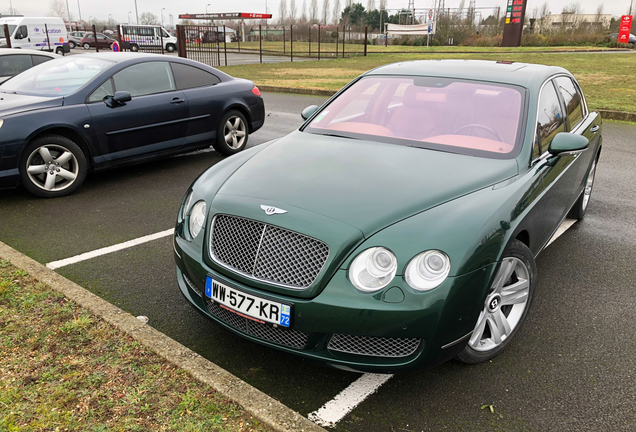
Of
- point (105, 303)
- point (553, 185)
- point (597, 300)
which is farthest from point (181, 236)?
point (597, 300)

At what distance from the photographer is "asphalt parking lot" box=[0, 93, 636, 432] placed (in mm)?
2627

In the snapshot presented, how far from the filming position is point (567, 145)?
3.47 m

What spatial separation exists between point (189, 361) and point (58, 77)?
511 centimetres

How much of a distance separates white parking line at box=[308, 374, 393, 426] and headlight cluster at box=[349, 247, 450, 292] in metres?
0.65

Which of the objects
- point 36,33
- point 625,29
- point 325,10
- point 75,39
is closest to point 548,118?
point 36,33

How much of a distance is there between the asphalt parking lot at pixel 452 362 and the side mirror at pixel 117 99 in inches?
41.7

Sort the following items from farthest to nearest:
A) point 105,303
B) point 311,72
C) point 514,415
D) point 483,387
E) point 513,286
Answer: point 311,72, point 105,303, point 513,286, point 483,387, point 514,415

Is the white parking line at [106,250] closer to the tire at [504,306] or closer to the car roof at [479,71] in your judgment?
the car roof at [479,71]

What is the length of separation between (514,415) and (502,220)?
0.97m

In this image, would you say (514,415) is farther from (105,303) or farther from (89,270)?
(89,270)

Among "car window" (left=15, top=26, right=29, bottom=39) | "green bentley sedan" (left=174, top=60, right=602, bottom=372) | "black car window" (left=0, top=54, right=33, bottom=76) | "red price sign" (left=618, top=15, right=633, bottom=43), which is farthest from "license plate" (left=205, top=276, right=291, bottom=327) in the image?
"red price sign" (left=618, top=15, right=633, bottom=43)

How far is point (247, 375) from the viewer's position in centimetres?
289

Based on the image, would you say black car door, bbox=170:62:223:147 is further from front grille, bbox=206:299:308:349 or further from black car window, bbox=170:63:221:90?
front grille, bbox=206:299:308:349

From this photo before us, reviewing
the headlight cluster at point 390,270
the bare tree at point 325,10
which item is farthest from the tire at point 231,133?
the bare tree at point 325,10
